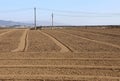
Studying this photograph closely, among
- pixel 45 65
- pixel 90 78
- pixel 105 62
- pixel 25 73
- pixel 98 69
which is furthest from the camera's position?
pixel 105 62

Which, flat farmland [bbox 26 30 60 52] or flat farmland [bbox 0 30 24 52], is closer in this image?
flat farmland [bbox 26 30 60 52]

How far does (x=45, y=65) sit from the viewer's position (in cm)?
1252

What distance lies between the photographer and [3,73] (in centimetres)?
1069

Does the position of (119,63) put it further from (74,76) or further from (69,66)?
(74,76)

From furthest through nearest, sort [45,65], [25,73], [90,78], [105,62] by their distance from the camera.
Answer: [105,62], [45,65], [25,73], [90,78]

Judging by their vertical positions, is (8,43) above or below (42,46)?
below

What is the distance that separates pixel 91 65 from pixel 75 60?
1.71m

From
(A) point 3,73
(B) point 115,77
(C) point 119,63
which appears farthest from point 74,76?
(C) point 119,63

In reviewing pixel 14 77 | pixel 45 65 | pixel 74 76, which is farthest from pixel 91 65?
pixel 14 77

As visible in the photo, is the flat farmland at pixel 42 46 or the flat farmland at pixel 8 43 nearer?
the flat farmland at pixel 42 46

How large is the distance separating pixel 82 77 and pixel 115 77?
913 millimetres

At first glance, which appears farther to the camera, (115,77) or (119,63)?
(119,63)

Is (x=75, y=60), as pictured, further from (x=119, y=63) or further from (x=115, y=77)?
(x=115, y=77)

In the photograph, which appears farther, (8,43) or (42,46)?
(8,43)
